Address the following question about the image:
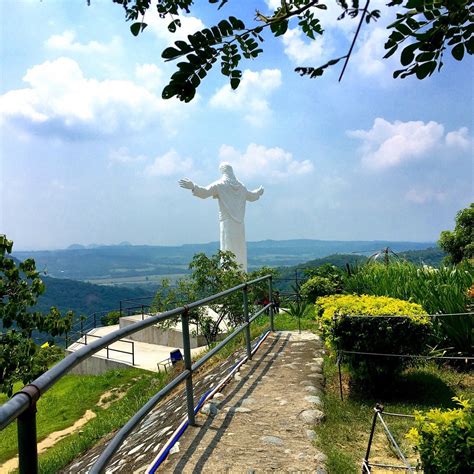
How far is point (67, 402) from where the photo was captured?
11.2 m

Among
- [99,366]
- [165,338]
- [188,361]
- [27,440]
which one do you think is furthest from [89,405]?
[27,440]

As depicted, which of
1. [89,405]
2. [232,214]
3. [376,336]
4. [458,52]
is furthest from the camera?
[232,214]

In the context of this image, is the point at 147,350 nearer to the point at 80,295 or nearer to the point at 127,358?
the point at 127,358

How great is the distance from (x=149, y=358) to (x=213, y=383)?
33.1ft

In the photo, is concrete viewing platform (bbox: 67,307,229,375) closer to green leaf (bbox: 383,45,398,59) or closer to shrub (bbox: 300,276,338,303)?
shrub (bbox: 300,276,338,303)

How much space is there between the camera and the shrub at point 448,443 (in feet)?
6.06

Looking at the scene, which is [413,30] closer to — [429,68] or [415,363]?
[429,68]

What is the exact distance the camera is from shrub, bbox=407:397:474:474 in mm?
1846

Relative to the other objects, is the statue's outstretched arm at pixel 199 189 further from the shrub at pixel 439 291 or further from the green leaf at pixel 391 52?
the green leaf at pixel 391 52

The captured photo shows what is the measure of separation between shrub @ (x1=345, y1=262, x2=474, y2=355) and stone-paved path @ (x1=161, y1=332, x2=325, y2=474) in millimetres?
1503

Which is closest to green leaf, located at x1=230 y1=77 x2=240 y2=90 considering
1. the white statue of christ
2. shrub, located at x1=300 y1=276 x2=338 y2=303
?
shrub, located at x1=300 y1=276 x2=338 y2=303

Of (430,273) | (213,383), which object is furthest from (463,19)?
(430,273)

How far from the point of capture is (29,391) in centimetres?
130

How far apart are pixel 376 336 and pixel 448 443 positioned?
228cm
